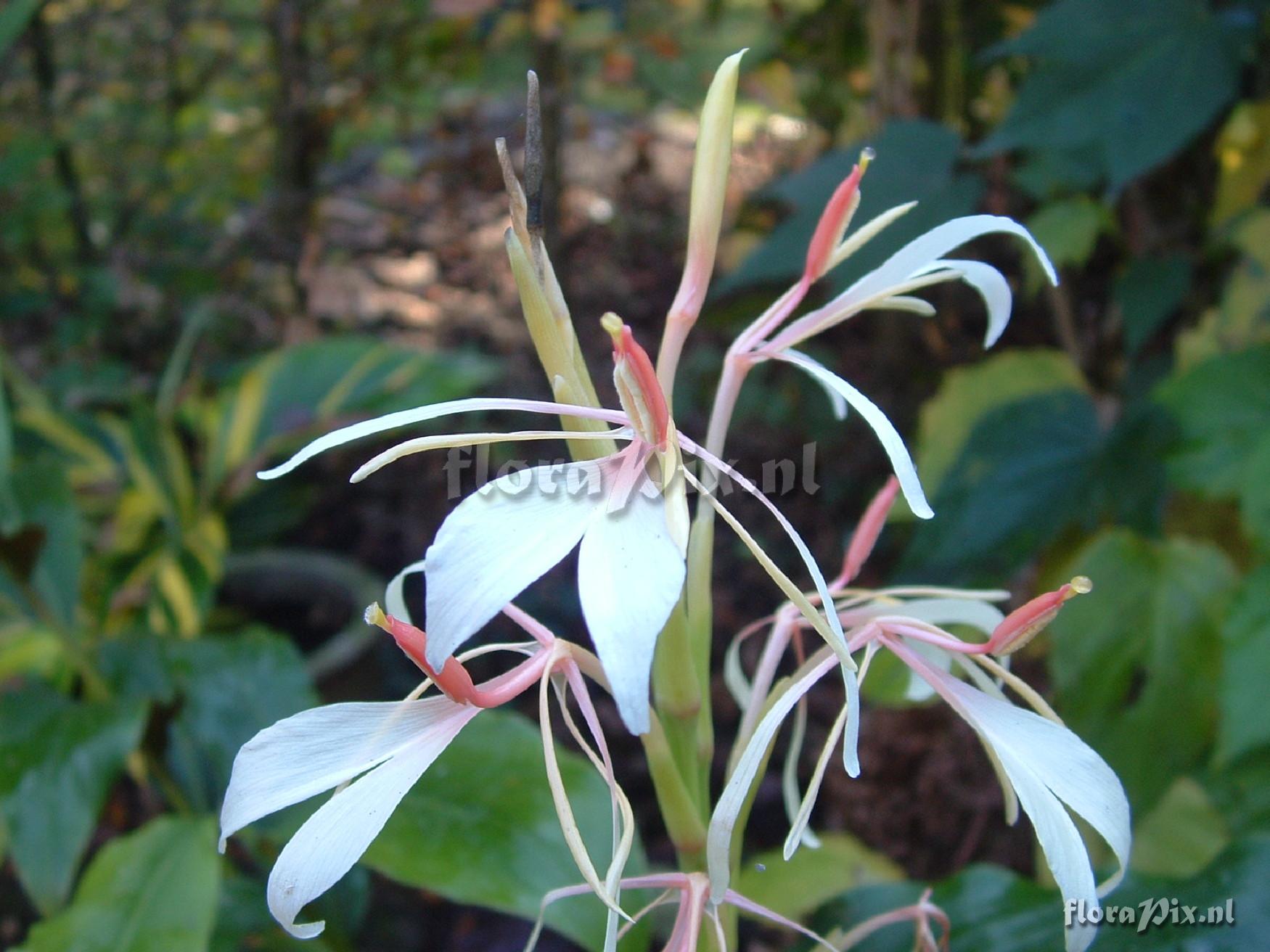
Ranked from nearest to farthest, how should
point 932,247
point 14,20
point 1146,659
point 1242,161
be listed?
point 932,247 → point 1146,659 → point 14,20 → point 1242,161

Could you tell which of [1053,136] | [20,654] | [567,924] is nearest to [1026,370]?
[1053,136]

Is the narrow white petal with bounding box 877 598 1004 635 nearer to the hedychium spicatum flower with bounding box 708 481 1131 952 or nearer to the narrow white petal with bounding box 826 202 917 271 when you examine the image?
the hedychium spicatum flower with bounding box 708 481 1131 952

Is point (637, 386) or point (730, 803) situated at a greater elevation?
point (637, 386)

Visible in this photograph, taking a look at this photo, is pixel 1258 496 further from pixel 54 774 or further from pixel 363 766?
pixel 54 774

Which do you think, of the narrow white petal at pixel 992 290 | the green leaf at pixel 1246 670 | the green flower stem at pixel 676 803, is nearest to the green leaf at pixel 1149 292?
the green leaf at pixel 1246 670

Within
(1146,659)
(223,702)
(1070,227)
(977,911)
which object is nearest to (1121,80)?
(1070,227)

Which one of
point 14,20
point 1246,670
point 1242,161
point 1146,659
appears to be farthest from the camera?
point 1242,161
